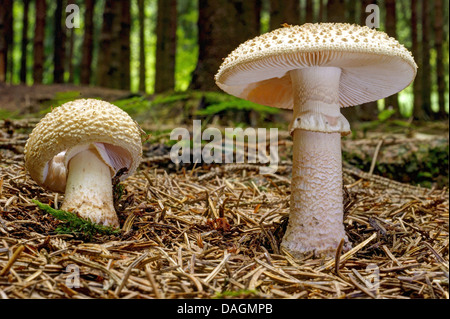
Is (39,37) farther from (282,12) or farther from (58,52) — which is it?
(282,12)

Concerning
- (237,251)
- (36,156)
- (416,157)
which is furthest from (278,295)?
(416,157)

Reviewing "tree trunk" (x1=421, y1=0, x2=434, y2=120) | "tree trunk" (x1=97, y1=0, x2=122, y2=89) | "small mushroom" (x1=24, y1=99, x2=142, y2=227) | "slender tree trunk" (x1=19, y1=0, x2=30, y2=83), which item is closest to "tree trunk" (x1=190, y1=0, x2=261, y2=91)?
"small mushroom" (x1=24, y1=99, x2=142, y2=227)

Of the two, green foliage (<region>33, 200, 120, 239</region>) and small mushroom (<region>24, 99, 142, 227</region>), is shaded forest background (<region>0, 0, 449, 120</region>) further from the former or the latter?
green foliage (<region>33, 200, 120, 239</region>)

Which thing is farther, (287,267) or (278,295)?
(287,267)

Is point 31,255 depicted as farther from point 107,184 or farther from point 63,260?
point 107,184

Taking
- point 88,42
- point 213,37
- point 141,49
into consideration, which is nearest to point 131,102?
point 213,37
